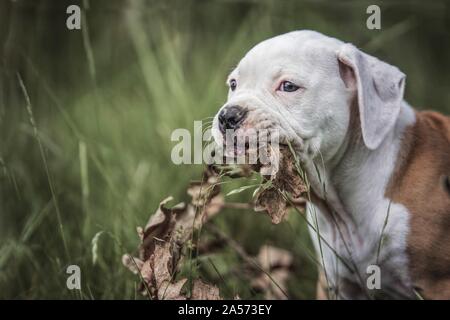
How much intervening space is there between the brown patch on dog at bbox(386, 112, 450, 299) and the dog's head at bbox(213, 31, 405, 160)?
0.72 feet

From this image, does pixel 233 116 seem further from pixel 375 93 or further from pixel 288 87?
pixel 375 93

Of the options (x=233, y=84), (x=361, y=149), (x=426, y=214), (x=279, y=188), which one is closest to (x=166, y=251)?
(x=279, y=188)

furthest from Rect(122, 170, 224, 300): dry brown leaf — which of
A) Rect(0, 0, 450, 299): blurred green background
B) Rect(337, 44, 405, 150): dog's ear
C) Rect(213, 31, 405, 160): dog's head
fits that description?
Rect(337, 44, 405, 150): dog's ear

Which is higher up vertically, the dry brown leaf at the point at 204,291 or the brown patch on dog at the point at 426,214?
the brown patch on dog at the point at 426,214

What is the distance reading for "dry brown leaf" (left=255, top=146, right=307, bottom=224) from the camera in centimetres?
223

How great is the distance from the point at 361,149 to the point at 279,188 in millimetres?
500

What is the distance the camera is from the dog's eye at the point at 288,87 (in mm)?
2400

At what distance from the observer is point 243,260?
322 centimetres

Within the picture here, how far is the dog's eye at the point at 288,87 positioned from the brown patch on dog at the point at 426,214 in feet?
1.69

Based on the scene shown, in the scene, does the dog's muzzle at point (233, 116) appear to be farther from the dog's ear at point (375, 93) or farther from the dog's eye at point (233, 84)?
the dog's ear at point (375, 93)

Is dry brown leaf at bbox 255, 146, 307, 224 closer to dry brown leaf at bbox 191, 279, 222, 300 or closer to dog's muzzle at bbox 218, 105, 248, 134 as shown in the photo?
dog's muzzle at bbox 218, 105, 248, 134

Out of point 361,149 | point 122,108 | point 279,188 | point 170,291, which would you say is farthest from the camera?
point 122,108

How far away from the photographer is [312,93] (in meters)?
2.41

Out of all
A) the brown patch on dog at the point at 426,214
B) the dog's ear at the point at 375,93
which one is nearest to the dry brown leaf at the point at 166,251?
the dog's ear at the point at 375,93
